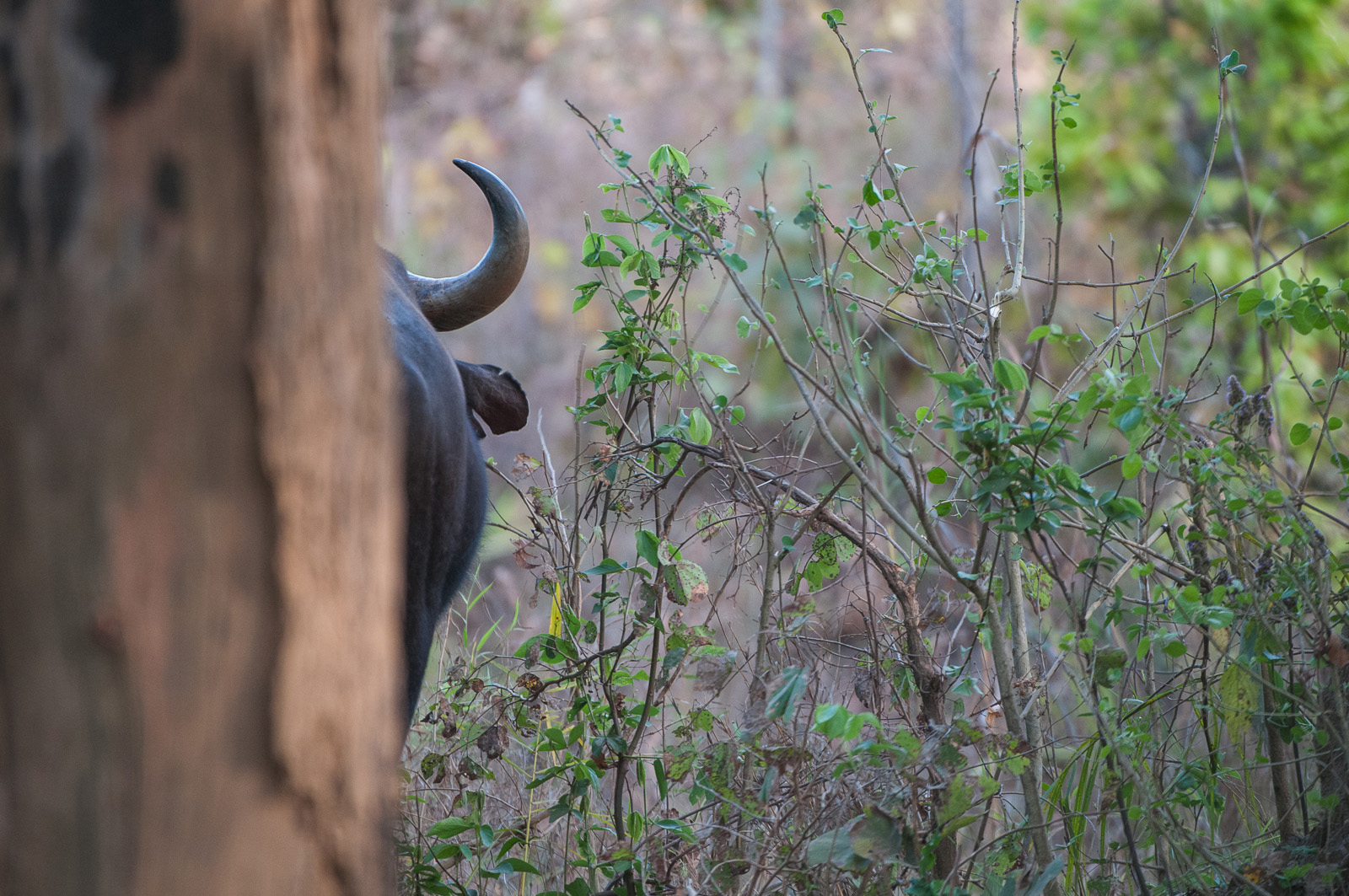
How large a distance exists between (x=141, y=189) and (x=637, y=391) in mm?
1968

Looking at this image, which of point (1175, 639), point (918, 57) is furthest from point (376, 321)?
point (918, 57)

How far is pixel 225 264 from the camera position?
38.3 inches

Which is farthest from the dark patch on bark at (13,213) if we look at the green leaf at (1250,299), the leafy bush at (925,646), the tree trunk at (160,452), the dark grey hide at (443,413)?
the green leaf at (1250,299)

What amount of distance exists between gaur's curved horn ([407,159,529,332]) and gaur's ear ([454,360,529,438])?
131 mm

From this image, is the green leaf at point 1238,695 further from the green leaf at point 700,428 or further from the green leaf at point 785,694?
the green leaf at point 700,428

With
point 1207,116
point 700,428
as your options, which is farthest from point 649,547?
point 1207,116

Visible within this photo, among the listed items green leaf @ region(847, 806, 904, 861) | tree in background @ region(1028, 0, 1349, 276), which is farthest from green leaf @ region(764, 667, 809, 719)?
tree in background @ region(1028, 0, 1349, 276)

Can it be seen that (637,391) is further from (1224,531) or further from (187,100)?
(187,100)

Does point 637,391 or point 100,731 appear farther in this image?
point 637,391

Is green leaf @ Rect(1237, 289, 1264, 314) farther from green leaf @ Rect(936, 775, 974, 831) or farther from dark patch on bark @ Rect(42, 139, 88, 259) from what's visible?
dark patch on bark @ Rect(42, 139, 88, 259)

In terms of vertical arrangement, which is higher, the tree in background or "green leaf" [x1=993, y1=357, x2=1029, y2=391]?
the tree in background

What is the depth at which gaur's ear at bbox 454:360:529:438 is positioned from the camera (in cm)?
266

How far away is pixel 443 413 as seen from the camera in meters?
2.20

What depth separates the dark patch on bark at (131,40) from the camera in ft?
3.10
